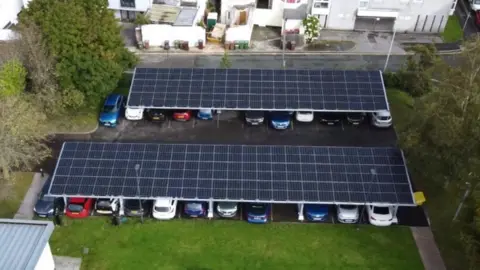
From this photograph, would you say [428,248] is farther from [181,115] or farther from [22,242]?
[22,242]

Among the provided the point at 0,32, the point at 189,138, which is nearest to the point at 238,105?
the point at 189,138

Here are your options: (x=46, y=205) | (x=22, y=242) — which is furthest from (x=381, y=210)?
(x=46, y=205)

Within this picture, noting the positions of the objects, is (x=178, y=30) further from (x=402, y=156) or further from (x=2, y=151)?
(x=402, y=156)

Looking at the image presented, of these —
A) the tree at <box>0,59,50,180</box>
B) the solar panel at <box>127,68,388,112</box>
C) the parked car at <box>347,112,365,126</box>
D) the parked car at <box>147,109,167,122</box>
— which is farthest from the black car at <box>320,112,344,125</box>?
the tree at <box>0,59,50,180</box>

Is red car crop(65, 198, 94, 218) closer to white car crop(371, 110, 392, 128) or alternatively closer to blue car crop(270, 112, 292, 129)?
blue car crop(270, 112, 292, 129)

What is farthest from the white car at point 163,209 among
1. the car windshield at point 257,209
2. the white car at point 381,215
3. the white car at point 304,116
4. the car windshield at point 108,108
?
the white car at point 304,116

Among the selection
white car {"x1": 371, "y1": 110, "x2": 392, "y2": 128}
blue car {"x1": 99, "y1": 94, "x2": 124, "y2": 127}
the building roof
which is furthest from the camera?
white car {"x1": 371, "y1": 110, "x2": 392, "y2": 128}
